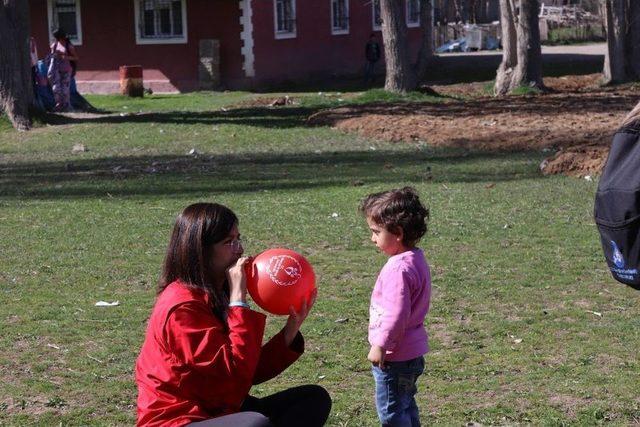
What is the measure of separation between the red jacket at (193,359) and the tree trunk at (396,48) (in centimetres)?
2209

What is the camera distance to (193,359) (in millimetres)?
3936

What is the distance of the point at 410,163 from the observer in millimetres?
15602

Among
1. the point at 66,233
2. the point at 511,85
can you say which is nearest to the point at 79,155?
the point at 66,233

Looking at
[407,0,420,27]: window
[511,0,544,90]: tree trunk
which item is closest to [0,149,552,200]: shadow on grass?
[511,0,544,90]: tree trunk

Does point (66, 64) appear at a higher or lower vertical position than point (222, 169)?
higher

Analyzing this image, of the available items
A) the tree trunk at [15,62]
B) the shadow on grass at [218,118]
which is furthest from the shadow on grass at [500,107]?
the tree trunk at [15,62]

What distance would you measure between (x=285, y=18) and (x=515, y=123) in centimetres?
1688

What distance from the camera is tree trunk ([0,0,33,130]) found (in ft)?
66.8

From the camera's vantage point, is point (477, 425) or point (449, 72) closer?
point (477, 425)

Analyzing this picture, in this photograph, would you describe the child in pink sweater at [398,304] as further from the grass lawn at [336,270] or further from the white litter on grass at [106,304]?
the white litter on grass at [106,304]

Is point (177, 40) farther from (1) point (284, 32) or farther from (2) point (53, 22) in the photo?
(2) point (53, 22)

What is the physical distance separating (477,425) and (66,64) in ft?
64.8

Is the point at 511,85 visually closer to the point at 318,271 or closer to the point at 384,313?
the point at 318,271

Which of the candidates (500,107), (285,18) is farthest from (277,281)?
(285,18)
